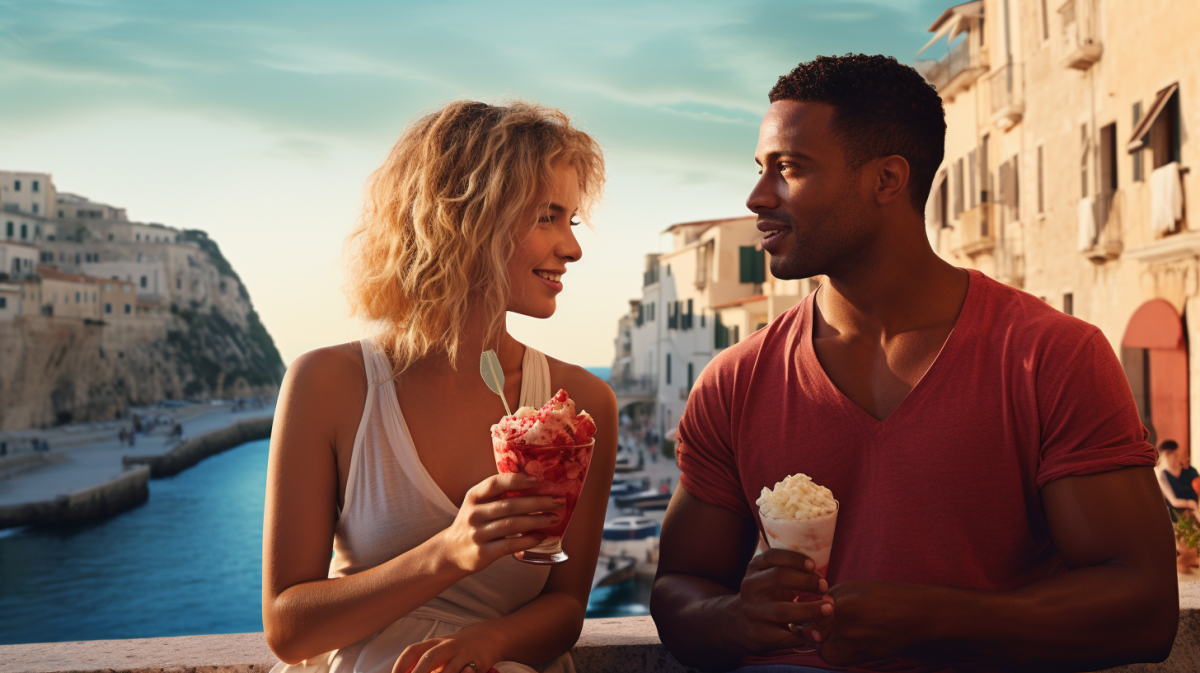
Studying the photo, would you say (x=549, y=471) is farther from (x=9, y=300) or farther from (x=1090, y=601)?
(x=9, y=300)

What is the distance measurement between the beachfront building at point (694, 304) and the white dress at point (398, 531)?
26523 millimetres

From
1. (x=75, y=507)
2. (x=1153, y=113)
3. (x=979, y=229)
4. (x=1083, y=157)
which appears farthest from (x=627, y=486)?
(x=1153, y=113)

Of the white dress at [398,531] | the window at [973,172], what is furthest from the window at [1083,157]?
the white dress at [398,531]

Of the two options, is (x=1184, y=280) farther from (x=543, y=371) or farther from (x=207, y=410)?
(x=207, y=410)

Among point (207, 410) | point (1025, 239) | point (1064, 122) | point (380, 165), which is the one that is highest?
point (1064, 122)

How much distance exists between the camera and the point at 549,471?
1.62 m

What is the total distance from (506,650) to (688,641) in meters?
0.37

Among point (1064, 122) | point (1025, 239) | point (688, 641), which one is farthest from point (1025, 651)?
point (1025, 239)

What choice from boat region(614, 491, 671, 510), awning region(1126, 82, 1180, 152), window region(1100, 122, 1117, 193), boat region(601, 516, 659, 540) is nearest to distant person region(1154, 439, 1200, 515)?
awning region(1126, 82, 1180, 152)

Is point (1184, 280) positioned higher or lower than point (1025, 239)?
lower

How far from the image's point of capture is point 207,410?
85.8 metres

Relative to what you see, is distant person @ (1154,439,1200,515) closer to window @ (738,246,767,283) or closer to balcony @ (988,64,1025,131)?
balcony @ (988,64,1025,131)

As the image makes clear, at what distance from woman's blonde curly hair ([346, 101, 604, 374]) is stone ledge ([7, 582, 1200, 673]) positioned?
0.79 metres

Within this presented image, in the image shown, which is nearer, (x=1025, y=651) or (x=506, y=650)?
(x=1025, y=651)
